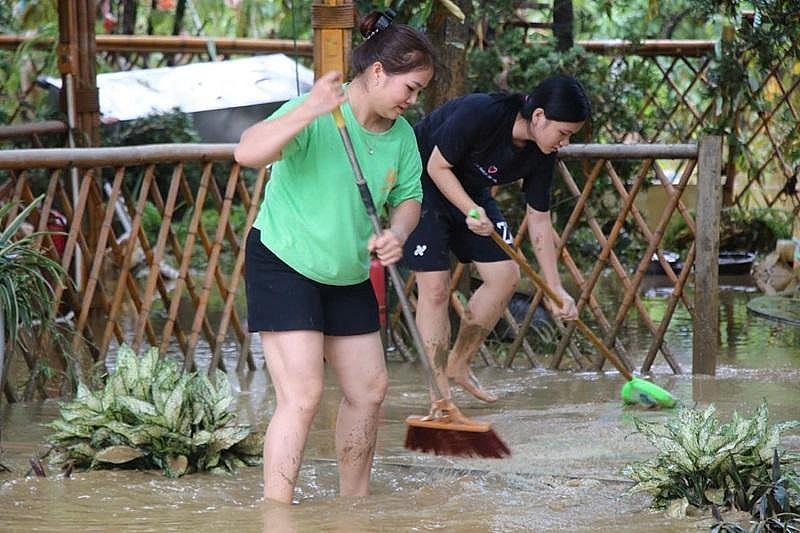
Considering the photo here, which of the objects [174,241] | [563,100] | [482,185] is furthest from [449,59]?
[563,100]

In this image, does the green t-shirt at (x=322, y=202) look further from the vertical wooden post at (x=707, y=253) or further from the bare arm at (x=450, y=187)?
the vertical wooden post at (x=707, y=253)

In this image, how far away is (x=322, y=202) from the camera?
3.02 meters

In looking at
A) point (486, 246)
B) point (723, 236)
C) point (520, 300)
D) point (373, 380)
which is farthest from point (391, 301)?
point (723, 236)

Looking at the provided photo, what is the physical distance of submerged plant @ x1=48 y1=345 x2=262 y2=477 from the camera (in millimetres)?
3588

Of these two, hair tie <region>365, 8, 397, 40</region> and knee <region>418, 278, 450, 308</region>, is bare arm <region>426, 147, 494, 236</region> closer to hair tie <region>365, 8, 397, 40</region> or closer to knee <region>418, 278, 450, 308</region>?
knee <region>418, 278, 450, 308</region>

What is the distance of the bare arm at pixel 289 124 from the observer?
2.86 metres

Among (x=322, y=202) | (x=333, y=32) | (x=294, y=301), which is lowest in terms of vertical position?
(x=294, y=301)

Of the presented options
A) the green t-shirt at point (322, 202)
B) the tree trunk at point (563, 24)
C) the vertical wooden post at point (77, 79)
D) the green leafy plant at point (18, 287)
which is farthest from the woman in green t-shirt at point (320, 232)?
the tree trunk at point (563, 24)

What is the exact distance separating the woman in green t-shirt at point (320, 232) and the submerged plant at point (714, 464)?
2.68 ft

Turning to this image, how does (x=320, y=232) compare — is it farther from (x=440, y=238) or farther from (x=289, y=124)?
(x=440, y=238)

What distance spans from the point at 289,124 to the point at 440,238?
1611 millimetres

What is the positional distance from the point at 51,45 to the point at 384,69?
6706mm

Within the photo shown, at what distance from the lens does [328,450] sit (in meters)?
3.99

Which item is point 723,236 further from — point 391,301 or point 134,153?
point 134,153
